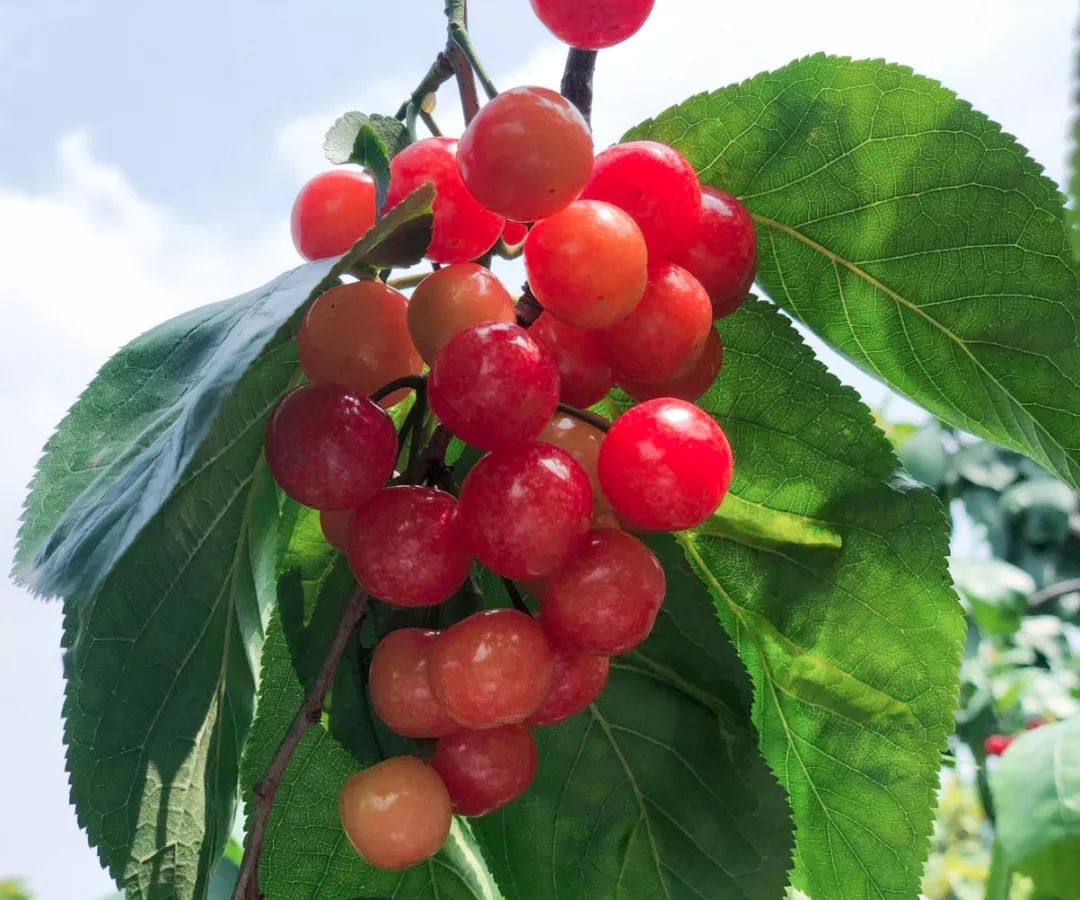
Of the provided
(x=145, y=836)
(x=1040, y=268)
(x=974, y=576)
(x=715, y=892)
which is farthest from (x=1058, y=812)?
(x=974, y=576)

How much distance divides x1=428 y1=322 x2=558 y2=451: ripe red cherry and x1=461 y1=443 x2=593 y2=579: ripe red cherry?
0.02 meters

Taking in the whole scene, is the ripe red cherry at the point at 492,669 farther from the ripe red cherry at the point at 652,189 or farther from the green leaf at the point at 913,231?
the green leaf at the point at 913,231

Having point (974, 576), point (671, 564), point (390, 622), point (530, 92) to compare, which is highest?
point (974, 576)

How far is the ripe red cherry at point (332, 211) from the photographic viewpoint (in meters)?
0.74

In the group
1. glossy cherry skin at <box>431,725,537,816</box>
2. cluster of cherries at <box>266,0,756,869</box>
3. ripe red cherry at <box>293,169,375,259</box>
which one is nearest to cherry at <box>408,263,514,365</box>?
cluster of cherries at <box>266,0,756,869</box>

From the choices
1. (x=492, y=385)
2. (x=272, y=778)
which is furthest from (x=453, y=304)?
(x=272, y=778)

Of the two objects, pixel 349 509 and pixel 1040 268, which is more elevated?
pixel 1040 268

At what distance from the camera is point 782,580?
0.86 metres

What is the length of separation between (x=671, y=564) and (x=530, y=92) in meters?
0.37

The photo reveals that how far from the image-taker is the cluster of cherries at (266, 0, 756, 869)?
0.62 meters

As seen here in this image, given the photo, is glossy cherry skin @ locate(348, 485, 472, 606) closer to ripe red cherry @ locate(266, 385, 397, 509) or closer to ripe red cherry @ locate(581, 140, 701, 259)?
ripe red cherry @ locate(266, 385, 397, 509)

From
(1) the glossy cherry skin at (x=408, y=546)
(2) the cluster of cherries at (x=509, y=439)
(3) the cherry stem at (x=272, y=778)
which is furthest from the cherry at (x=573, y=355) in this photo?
(3) the cherry stem at (x=272, y=778)

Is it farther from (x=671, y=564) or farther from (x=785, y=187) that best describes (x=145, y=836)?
(x=785, y=187)

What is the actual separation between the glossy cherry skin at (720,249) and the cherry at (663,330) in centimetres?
4
